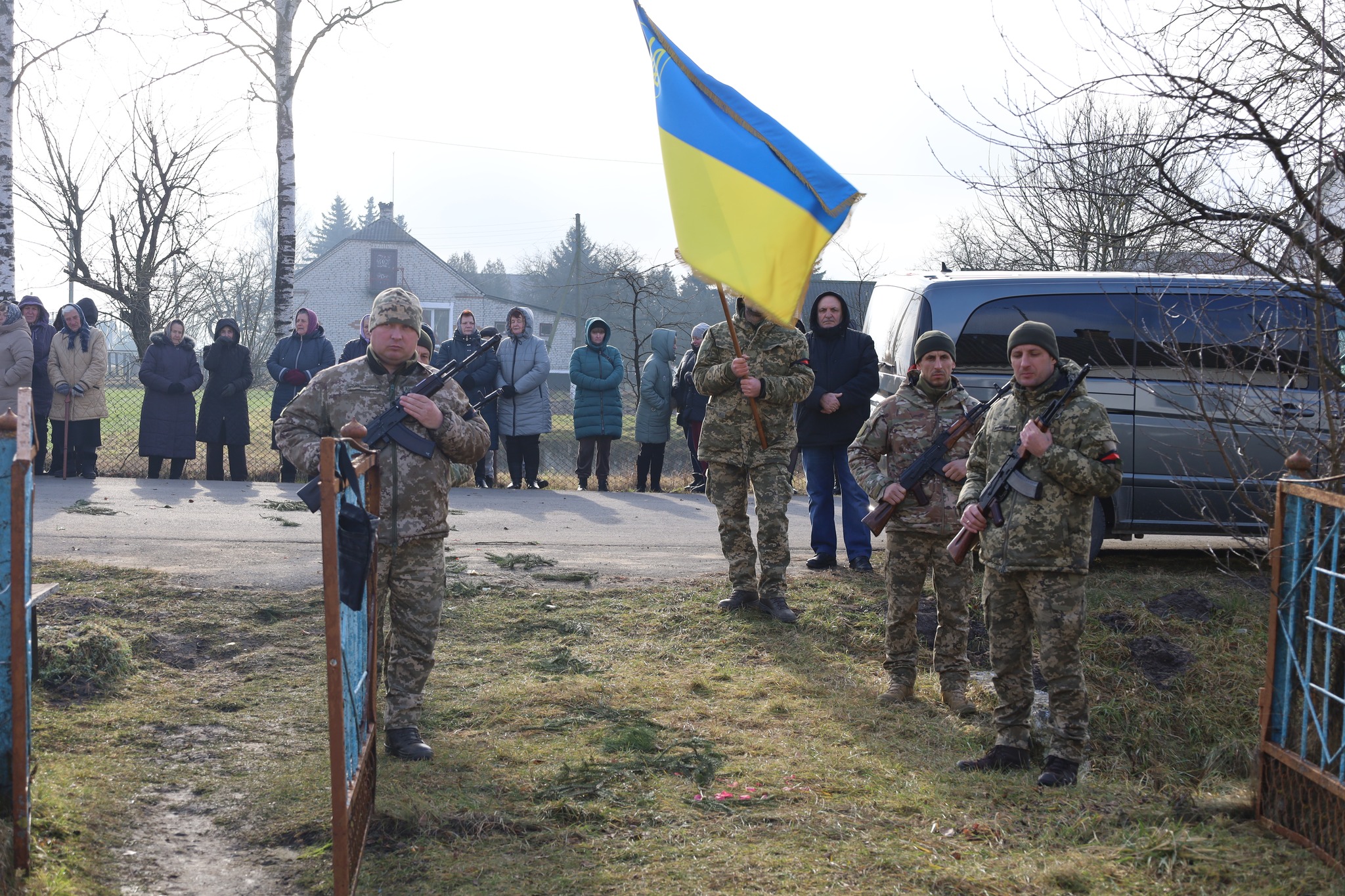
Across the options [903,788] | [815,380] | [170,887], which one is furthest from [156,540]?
[903,788]

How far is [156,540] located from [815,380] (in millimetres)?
5386

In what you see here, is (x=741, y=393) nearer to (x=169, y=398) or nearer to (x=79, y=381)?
(x=169, y=398)

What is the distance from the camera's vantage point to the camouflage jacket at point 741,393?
717 centimetres

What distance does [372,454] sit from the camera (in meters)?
4.31

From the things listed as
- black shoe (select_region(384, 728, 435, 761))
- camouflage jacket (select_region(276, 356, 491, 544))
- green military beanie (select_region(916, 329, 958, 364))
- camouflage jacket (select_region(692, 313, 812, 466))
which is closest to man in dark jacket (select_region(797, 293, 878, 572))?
camouflage jacket (select_region(692, 313, 812, 466))

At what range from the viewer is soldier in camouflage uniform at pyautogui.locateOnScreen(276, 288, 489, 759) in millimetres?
4840

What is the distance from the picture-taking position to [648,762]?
4852mm

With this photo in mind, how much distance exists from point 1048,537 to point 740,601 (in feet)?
10.2

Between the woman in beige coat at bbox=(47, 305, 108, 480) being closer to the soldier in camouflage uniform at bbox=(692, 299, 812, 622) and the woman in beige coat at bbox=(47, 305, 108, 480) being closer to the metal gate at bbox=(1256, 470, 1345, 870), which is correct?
the soldier in camouflage uniform at bbox=(692, 299, 812, 622)

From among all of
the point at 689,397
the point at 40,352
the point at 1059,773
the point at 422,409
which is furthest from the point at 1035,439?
the point at 40,352

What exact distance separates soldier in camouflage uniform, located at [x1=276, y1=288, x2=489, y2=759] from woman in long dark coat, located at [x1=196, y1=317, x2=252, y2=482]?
9.04 meters

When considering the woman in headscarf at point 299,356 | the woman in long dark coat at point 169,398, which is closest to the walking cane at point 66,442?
the woman in long dark coat at point 169,398

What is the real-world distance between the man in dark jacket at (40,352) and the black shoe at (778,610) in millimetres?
9123

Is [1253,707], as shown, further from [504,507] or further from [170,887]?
[504,507]
